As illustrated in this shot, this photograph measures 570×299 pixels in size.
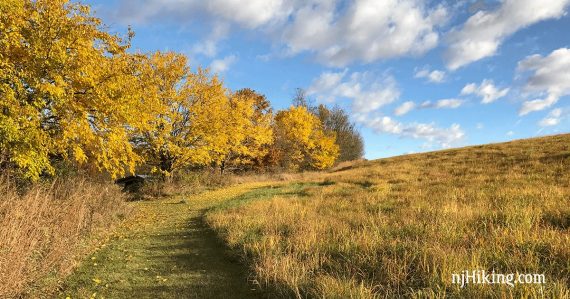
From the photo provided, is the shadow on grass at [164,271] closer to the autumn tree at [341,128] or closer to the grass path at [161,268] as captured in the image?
the grass path at [161,268]

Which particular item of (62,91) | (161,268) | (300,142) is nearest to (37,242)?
(161,268)

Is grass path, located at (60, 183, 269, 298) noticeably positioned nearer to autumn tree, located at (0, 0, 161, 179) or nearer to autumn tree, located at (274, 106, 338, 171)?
autumn tree, located at (0, 0, 161, 179)

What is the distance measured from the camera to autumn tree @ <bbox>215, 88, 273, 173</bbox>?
92.4 ft

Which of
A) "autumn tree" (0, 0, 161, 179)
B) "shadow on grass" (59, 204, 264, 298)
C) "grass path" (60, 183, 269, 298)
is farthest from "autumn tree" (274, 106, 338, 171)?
"shadow on grass" (59, 204, 264, 298)

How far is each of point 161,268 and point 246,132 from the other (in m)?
26.1

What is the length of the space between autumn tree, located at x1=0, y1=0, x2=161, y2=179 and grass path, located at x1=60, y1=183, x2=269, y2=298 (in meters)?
3.59

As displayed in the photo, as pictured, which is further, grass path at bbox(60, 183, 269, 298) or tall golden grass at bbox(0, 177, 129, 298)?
grass path at bbox(60, 183, 269, 298)

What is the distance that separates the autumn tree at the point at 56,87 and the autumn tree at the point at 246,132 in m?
13.8

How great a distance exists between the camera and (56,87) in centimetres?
1068

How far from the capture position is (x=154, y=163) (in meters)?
26.3

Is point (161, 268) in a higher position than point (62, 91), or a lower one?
lower

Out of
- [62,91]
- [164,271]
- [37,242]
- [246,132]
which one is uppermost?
[246,132]

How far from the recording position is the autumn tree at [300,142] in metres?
47.9

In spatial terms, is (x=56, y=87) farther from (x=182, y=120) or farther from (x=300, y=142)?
(x=300, y=142)
